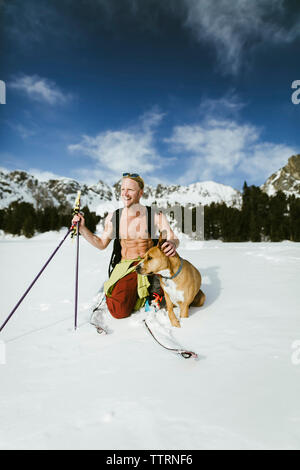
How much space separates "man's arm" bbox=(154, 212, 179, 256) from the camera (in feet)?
10.6

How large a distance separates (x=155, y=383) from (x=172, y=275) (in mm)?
1494

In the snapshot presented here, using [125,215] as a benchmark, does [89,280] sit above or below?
below

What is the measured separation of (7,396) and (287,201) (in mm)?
32871

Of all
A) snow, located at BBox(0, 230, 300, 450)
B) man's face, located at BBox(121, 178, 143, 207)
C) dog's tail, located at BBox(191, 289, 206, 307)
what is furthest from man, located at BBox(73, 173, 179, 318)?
dog's tail, located at BBox(191, 289, 206, 307)

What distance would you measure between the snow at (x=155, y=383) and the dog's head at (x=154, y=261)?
0.96 m

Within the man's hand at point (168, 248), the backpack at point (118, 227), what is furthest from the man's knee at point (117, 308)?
the man's hand at point (168, 248)

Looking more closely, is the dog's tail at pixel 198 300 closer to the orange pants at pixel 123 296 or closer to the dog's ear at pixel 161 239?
the orange pants at pixel 123 296

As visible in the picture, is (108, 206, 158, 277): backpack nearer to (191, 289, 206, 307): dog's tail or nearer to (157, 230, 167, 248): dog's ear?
(157, 230, 167, 248): dog's ear
